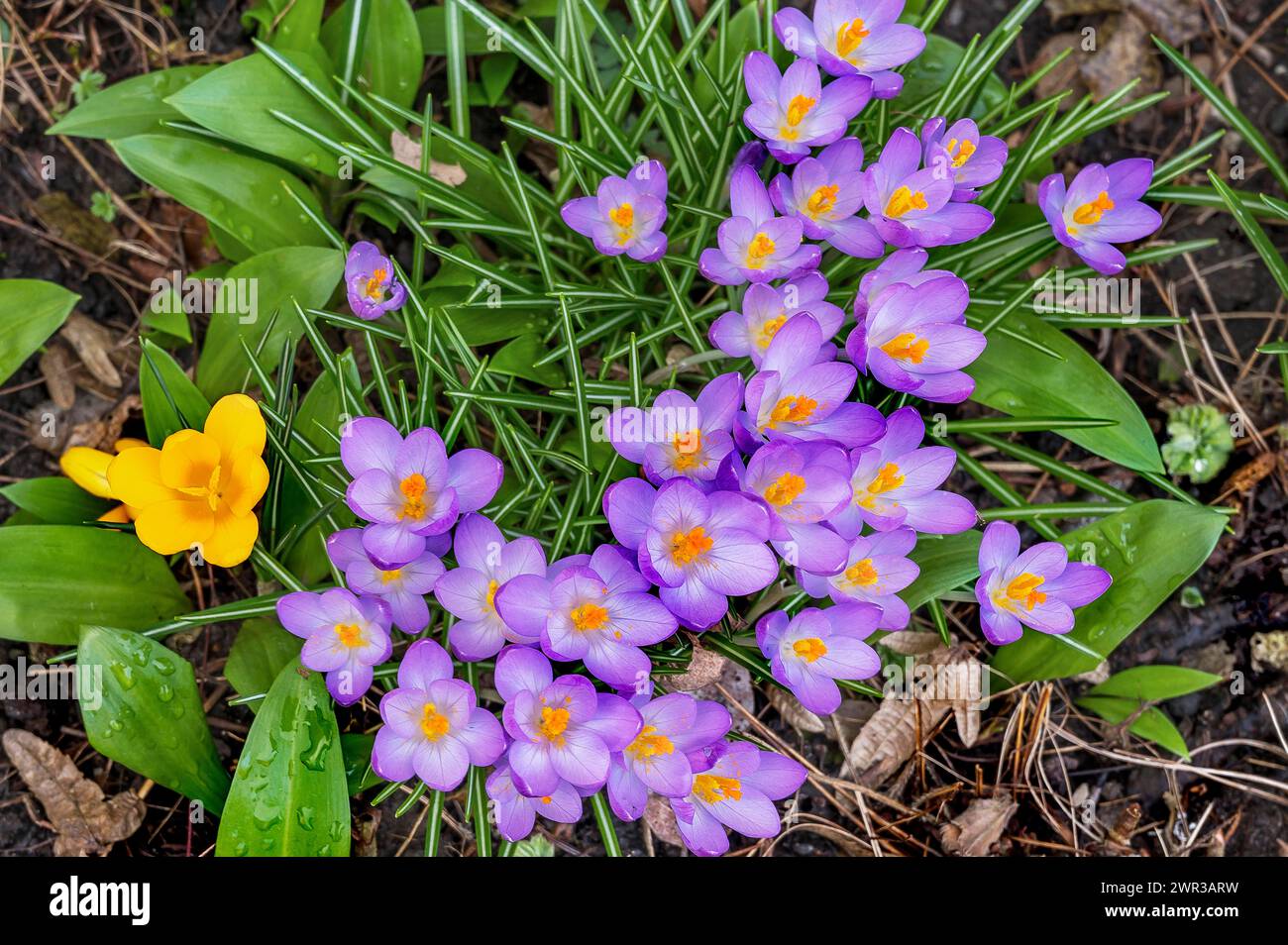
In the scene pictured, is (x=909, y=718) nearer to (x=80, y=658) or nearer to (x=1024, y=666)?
(x=1024, y=666)

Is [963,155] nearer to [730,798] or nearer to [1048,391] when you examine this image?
[1048,391]

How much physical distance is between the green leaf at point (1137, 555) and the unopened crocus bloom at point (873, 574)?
532mm

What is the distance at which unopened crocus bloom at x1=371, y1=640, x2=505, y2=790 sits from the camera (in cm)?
164

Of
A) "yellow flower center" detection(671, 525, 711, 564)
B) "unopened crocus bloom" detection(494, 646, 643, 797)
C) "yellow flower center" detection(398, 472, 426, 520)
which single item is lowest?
"unopened crocus bloom" detection(494, 646, 643, 797)

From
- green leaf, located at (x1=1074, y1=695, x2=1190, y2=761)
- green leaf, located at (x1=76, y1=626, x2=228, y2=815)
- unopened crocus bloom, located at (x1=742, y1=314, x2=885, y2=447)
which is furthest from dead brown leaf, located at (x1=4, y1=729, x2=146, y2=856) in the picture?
green leaf, located at (x1=1074, y1=695, x2=1190, y2=761)

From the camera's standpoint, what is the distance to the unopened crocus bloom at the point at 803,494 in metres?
1.61

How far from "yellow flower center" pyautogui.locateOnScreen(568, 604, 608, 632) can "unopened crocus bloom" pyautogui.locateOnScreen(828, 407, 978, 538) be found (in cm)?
46

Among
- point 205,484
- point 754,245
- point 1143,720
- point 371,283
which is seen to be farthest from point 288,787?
point 1143,720

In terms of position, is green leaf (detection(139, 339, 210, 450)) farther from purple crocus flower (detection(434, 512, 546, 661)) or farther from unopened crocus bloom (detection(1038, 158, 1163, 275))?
unopened crocus bloom (detection(1038, 158, 1163, 275))

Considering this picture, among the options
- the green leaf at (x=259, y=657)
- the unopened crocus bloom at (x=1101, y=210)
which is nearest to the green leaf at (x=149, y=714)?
the green leaf at (x=259, y=657)

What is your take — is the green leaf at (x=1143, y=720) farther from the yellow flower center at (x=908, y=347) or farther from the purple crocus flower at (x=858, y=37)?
the purple crocus flower at (x=858, y=37)
